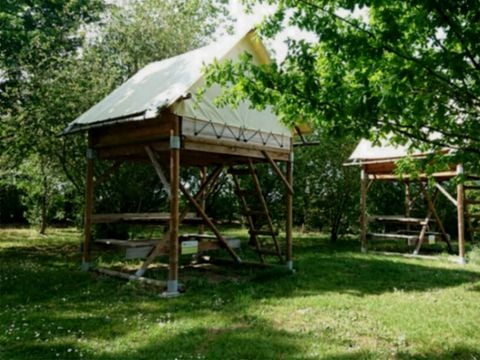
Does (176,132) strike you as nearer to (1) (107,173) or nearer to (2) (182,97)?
(2) (182,97)

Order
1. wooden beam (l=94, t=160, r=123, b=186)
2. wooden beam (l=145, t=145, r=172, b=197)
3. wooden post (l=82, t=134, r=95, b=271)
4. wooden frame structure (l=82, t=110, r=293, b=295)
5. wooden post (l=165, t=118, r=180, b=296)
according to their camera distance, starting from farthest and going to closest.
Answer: wooden beam (l=94, t=160, r=123, b=186) < wooden post (l=82, t=134, r=95, b=271) < wooden beam (l=145, t=145, r=172, b=197) < wooden frame structure (l=82, t=110, r=293, b=295) < wooden post (l=165, t=118, r=180, b=296)

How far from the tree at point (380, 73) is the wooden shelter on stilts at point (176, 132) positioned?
2.96 meters

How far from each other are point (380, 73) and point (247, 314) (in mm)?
4052

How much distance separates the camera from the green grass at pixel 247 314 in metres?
4.84

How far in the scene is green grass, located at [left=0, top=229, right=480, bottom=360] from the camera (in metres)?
4.84

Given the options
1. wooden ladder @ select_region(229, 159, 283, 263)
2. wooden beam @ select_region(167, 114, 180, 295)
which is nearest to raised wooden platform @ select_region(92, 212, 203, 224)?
wooden ladder @ select_region(229, 159, 283, 263)

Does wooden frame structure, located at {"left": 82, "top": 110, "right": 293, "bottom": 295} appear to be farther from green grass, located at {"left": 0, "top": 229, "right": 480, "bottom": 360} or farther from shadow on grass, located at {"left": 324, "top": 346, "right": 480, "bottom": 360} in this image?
shadow on grass, located at {"left": 324, "top": 346, "right": 480, "bottom": 360}

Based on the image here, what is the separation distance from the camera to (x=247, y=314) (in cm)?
625

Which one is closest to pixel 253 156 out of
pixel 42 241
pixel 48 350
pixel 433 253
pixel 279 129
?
pixel 279 129

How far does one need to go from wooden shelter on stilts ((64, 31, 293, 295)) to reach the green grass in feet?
3.00

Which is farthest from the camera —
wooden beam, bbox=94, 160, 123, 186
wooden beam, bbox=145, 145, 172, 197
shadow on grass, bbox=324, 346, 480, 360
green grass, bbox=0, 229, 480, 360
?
wooden beam, bbox=94, 160, 123, 186

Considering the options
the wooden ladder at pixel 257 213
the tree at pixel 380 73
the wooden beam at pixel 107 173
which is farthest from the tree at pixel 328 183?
the tree at pixel 380 73

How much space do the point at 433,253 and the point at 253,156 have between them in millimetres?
8484

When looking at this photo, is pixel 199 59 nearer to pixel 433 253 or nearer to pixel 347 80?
pixel 347 80
